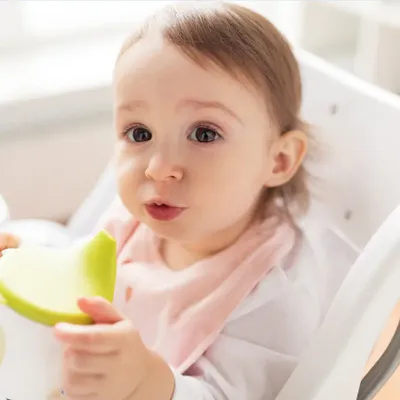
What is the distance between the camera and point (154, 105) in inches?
25.4

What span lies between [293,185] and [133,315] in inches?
8.6

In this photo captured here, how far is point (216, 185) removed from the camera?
0.66 metres

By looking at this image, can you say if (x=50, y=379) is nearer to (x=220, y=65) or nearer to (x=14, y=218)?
(x=220, y=65)

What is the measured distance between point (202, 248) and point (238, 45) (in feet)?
0.68

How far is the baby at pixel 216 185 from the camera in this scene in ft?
2.09

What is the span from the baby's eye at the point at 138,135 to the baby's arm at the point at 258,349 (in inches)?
6.8

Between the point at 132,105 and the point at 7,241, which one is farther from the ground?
the point at 132,105

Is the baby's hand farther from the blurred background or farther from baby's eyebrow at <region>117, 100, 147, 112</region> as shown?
the blurred background

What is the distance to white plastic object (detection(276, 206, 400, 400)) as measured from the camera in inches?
22.5

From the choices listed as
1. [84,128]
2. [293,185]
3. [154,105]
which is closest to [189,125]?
[154,105]

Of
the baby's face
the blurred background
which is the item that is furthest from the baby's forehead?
the blurred background

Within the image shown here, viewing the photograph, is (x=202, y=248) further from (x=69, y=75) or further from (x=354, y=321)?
(x=69, y=75)

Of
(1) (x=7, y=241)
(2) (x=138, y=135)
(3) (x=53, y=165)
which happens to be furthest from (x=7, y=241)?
(3) (x=53, y=165)

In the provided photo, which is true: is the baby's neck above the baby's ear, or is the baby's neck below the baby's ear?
below
